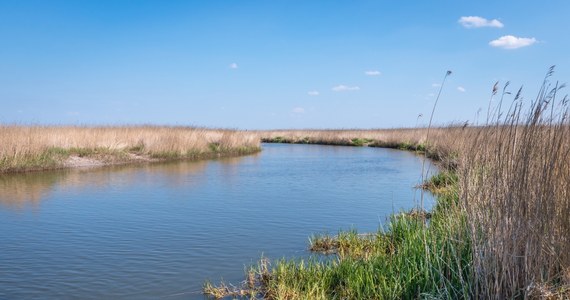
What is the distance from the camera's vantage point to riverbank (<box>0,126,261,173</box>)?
747 inches

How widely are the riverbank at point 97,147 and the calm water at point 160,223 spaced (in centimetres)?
175

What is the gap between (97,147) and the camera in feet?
77.0

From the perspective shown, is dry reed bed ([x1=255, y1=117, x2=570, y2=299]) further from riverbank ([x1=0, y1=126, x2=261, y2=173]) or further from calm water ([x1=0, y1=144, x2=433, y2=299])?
riverbank ([x1=0, y1=126, x2=261, y2=173])

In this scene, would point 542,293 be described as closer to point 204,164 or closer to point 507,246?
point 507,246

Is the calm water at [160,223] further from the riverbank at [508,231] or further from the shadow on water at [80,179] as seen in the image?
the riverbank at [508,231]

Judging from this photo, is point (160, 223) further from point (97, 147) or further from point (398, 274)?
point (97, 147)

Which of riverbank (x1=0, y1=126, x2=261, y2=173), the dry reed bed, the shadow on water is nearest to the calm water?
the shadow on water

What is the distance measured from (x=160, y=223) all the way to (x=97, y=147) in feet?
48.5

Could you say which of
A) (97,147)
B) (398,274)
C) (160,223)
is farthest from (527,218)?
(97,147)

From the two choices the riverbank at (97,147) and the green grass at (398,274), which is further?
the riverbank at (97,147)

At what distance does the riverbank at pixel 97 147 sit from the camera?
18969mm

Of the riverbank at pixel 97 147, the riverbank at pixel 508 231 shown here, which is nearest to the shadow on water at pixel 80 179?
the riverbank at pixel 97 147

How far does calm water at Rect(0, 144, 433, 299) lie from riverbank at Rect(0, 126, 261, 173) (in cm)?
175

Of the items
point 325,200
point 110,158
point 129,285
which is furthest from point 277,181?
point 129,285
